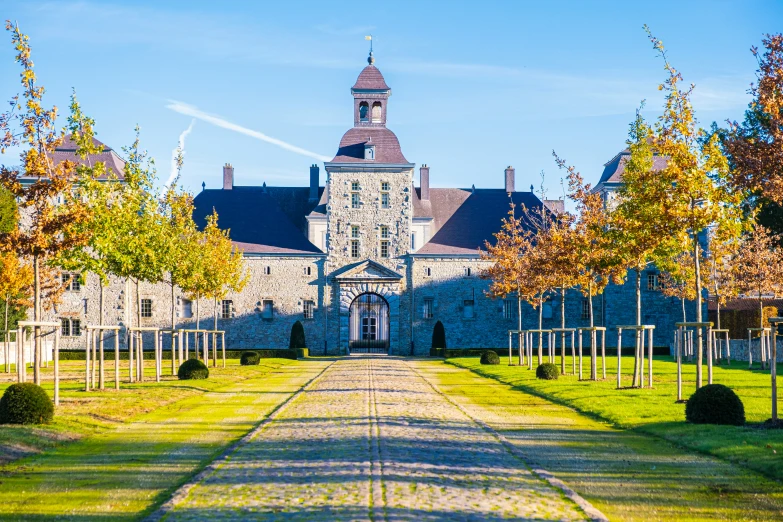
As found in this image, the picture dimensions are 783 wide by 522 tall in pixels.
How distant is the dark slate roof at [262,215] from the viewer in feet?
180

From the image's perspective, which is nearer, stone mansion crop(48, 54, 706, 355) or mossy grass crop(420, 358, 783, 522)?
mossy grass crop(420, 358, 783, 522)

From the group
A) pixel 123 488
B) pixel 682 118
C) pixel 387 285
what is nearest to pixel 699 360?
pixel 682 118

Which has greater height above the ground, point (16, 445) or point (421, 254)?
point (421, 254)

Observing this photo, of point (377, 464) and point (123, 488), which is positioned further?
point (377, 464)

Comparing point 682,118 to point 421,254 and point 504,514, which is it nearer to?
point 504,514

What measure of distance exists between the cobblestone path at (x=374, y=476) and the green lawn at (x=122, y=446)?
23.4 inches

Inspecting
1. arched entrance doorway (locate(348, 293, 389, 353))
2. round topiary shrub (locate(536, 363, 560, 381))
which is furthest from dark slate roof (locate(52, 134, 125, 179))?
round topiary shrub (locate(536, 363, 560, 381))

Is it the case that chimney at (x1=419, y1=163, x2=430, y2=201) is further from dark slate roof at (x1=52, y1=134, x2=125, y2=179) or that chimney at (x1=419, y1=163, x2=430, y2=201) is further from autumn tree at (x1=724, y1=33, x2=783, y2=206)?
autumn tree at (x1=724, y1=33, x2=783, y2=206)

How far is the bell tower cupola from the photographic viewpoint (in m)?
55.9

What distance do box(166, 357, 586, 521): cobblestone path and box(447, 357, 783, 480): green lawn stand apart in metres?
2.80

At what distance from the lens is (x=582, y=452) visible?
38.9 feet

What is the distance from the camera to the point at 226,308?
178ft

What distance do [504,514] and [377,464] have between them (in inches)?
112

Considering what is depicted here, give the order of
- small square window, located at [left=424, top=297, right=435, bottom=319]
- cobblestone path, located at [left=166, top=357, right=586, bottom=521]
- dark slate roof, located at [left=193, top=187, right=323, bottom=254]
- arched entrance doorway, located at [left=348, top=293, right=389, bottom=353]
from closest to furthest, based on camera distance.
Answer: cobblestone path, located at [left=166, top=357, right=586, bottom=521] → small square window, located at [left=424, top=297, right=435, bottom=319] → arched entrance doorway, located at [left=348, top=293, right=389, bottom=353] → dark slate roof, located at [left=193, top=187, right=323, bottom=254]
